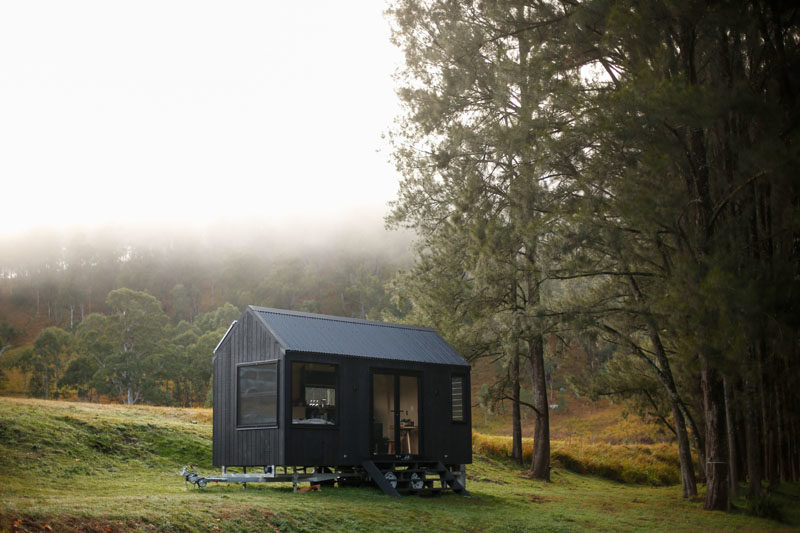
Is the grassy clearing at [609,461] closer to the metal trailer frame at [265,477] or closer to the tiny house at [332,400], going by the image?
the tiny house at [332,400]

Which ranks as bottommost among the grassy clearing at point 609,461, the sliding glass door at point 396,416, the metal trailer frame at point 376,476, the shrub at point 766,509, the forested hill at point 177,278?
the grassy clearing at point 609,461

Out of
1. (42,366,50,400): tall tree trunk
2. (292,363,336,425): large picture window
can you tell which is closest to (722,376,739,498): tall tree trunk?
(292,363,336,425): large picture window

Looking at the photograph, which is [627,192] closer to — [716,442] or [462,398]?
[716,442]

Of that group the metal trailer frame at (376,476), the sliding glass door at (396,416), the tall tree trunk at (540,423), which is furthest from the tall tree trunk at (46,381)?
the sliding glass door at (396,416)

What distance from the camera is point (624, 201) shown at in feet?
45.5

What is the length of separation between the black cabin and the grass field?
0.87 metres

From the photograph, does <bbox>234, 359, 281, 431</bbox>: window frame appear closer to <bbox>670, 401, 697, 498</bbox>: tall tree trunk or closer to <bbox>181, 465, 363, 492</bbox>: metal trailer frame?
<bbox>181, 465, 363, 492</bbox>: metal trailer frame

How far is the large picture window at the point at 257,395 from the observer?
14656 mm

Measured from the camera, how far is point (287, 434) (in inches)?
563

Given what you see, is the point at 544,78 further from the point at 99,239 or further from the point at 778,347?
the point at 99,239

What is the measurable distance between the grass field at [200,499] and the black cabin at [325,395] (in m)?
0.87

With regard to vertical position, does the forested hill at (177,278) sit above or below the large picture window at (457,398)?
above

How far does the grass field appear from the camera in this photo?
34.1ft

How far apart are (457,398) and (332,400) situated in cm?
372
